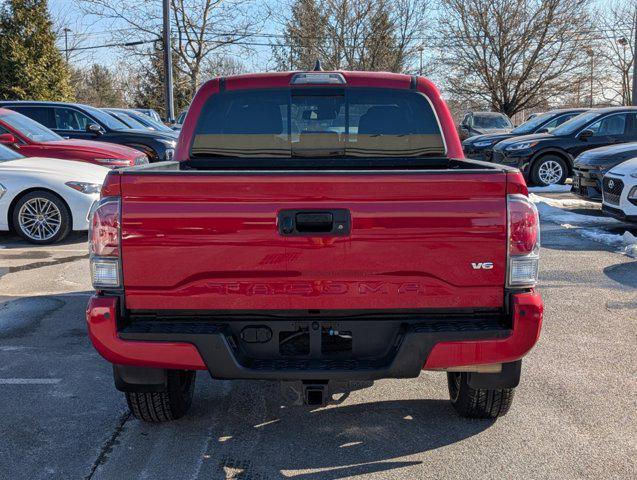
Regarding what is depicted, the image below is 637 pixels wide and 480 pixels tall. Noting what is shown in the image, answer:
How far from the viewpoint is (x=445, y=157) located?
456 centimetres

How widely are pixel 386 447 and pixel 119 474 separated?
1324mm

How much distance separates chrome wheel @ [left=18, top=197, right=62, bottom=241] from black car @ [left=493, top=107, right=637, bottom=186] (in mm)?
9981

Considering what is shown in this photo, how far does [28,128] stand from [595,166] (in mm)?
9287

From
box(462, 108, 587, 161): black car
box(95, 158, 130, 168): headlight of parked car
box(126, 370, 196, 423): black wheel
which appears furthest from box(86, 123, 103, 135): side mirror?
box(126, 370, 196, 423): black wheel

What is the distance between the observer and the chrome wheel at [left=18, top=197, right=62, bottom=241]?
916cm

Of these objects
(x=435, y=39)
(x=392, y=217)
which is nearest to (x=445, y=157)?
(x=392, y=217)

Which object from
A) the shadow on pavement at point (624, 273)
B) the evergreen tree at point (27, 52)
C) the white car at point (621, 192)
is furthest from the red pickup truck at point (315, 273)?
the evergreen tree at point (27, 52)

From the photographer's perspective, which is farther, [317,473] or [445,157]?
[445,157]

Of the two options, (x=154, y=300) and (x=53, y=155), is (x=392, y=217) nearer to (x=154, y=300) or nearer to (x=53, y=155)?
(x=154, y=300)

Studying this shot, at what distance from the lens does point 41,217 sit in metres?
9.19

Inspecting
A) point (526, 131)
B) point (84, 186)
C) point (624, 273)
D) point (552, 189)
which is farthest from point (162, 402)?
point (526, 131)

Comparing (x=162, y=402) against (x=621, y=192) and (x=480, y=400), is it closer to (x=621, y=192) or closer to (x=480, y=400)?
(x=480, y=400)

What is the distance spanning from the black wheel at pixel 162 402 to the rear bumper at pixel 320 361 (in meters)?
0.53

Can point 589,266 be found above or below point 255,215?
below
